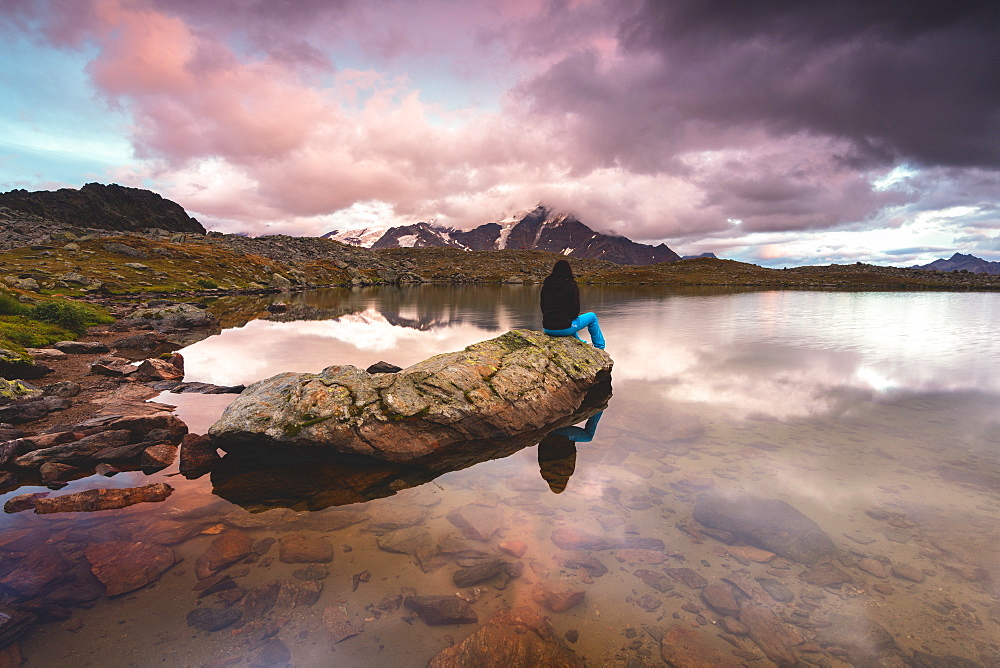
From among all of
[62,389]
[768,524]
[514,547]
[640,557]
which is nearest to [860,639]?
[768,524]

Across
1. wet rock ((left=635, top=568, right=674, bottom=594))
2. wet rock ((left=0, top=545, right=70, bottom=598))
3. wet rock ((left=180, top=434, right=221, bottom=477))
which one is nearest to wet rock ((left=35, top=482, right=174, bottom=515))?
wet rock ((left=180, top=434, right=221, bottom=477))

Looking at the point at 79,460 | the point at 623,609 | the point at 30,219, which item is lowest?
the point at 623,609

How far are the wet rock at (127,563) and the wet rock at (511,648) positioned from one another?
19.2ft

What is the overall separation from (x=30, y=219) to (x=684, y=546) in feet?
857

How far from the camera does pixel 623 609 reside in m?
7.18

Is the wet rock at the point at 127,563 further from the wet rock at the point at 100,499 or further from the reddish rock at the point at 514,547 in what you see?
the reddish rock at the point at 514,547

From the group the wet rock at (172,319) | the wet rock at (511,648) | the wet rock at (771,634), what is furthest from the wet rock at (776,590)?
the wet rock at (172,319)

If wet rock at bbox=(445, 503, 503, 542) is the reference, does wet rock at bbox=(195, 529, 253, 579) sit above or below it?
above

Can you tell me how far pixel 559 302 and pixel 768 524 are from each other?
42.1 ft

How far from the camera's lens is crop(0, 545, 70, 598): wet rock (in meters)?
7.14

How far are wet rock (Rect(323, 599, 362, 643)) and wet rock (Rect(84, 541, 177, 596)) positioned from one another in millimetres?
3612

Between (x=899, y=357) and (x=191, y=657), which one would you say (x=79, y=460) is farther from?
(x=899, y=357)

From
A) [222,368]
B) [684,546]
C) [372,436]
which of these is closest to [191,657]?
[372,436]

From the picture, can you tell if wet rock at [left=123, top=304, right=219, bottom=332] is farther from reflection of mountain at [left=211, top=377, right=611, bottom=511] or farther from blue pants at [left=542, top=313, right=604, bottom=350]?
blue pants at [left=542, top=313, right=604, bottom=350]
